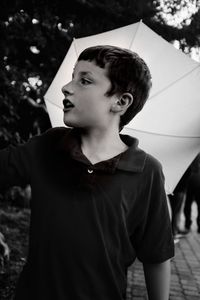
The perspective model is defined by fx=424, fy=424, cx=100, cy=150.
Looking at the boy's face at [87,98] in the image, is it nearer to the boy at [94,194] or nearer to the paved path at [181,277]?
the boy at [94,194]

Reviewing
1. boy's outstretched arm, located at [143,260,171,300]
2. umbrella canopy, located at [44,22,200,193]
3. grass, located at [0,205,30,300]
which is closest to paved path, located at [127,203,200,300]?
grass, located at [0,205,30,300]

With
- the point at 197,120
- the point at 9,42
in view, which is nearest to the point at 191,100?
the point at 197,120

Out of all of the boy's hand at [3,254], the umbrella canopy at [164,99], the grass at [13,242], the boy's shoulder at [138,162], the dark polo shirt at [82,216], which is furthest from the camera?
the boy's hand at [3,254]

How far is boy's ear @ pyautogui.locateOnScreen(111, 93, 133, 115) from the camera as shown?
160 centimetres

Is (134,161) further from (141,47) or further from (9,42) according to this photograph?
(9,42)

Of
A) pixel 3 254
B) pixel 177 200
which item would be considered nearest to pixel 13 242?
pixel 3 254

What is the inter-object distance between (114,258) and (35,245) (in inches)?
10.8

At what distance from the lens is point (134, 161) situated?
154cm

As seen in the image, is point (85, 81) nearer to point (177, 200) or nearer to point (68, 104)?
point (68, 104)

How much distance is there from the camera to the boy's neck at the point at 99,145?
1541 mm

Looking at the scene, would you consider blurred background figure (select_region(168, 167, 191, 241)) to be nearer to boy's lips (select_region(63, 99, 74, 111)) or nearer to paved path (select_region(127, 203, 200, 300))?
paved path (select_region(127, 203, 200, 300))

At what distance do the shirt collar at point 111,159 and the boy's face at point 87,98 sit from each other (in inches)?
2.6

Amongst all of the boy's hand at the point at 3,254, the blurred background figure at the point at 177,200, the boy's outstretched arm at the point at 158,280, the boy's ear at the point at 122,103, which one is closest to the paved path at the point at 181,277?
the blurred background figure at the point at 177,200

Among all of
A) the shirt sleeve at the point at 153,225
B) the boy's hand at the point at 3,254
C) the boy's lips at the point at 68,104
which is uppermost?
the boy's lips at the point at 68,104
